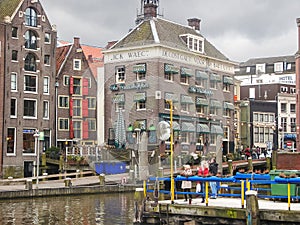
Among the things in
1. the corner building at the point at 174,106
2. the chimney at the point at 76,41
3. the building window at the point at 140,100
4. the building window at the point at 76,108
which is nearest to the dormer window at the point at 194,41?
the chimney at the point at 76,41

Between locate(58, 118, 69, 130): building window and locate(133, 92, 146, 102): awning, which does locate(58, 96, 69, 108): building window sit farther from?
locate(133, 92, 146, 102): awning

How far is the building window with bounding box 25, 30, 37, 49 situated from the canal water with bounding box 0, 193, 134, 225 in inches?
981

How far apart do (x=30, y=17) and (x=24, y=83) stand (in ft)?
24.8

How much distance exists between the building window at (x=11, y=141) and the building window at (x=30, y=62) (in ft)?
23.6

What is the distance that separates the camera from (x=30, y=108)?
69562 mm

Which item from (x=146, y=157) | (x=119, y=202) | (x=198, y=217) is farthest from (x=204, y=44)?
(x=198, y=217)

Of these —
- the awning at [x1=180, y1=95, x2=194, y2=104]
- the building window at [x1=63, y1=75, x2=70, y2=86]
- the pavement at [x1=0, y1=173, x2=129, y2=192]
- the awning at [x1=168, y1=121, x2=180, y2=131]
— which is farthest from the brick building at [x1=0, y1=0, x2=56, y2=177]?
the awning at [x1=180, y1=95, x2=194, y2=104]

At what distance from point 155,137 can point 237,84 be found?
7203 centimetres

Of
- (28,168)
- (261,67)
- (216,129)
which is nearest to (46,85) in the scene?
(28,168)

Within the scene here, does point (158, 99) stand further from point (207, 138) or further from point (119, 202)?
point (119, 202)

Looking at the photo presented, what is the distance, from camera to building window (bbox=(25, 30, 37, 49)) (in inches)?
2756

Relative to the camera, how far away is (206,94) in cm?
2930

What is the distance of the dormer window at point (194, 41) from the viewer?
72562 millimetres

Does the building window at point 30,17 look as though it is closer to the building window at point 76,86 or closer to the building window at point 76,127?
the building window at point 76,86
